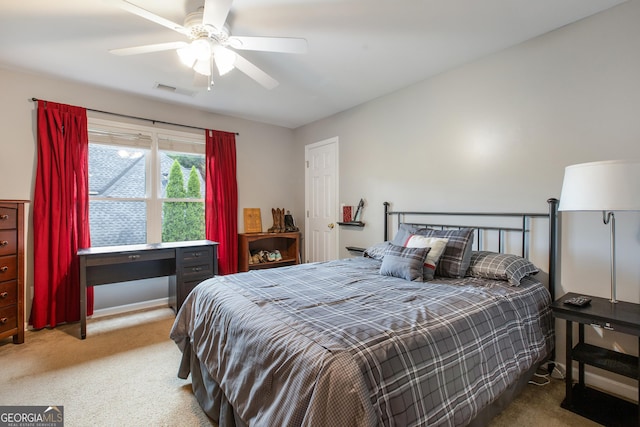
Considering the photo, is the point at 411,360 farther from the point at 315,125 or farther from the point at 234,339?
the point at 315,125

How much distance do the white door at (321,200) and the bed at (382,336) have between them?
66.8 inches

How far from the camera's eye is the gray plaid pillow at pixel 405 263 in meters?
2.16

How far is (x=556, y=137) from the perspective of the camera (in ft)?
7.11

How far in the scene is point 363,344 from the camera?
1108mm

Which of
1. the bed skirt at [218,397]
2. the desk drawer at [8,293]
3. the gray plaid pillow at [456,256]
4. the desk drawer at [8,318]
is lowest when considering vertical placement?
the bed skirt at [218,397]

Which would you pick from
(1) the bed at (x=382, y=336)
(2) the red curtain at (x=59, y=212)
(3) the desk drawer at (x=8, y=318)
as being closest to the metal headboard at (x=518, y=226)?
(1) the bed at (x=382, y=336)

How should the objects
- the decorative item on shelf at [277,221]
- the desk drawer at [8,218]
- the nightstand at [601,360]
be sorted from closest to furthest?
the nightstand at [601,360], the desk drawer at [8,218], the decorative item on shelf at [277,221]

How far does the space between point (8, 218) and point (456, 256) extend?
→ 3.66 metres

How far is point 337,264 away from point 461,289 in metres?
1.14

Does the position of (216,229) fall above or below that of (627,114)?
below

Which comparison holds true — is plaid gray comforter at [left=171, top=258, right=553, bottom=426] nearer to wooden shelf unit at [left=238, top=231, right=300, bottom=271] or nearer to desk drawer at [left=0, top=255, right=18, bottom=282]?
desk drawer at [left=0, top=255, right=18, bottom=282]

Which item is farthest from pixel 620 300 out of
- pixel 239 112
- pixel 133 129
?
pixel 133 129

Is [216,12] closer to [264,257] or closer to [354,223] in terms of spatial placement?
[354,223]

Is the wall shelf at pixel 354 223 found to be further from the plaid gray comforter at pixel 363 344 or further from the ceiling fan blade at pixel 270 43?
the ceiling fan blade at pixel 270 43
